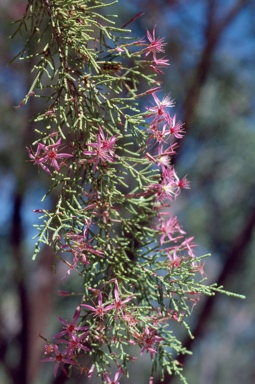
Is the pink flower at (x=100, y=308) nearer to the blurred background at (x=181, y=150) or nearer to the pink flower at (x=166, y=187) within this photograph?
the pink flower at (x=166, y=187)

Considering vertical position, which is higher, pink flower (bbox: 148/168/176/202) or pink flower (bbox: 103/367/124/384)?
pink flower (bbox: 148/168/176/202)

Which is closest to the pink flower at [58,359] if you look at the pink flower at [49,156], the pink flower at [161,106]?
the pink flower at [49,156]

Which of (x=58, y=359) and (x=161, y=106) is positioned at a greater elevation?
(x=161, y=106)

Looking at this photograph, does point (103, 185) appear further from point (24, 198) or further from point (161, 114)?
point (24, 198)

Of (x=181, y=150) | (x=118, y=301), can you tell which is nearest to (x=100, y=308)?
(x=118, y=301)

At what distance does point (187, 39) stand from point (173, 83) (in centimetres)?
41

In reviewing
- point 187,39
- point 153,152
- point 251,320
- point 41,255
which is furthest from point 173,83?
point 251,320

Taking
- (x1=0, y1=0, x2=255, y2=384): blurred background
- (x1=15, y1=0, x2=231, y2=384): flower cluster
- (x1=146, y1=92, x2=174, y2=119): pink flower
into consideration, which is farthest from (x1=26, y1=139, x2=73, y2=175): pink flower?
(x1=0, y1=0, x2=255, y2=384): blurred background

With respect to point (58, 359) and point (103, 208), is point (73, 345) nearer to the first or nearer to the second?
point (58, 359)

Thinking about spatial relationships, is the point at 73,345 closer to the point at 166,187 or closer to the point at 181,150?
the point at 166,187

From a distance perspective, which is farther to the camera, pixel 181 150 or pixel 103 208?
pixel 181 150

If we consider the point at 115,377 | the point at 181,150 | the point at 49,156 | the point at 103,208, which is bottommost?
the point at 181,150

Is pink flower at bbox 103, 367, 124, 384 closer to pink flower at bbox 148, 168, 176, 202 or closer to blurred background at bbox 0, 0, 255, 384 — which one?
pink flower at bbox 148, 168, 176, 202

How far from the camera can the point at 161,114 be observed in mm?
856
